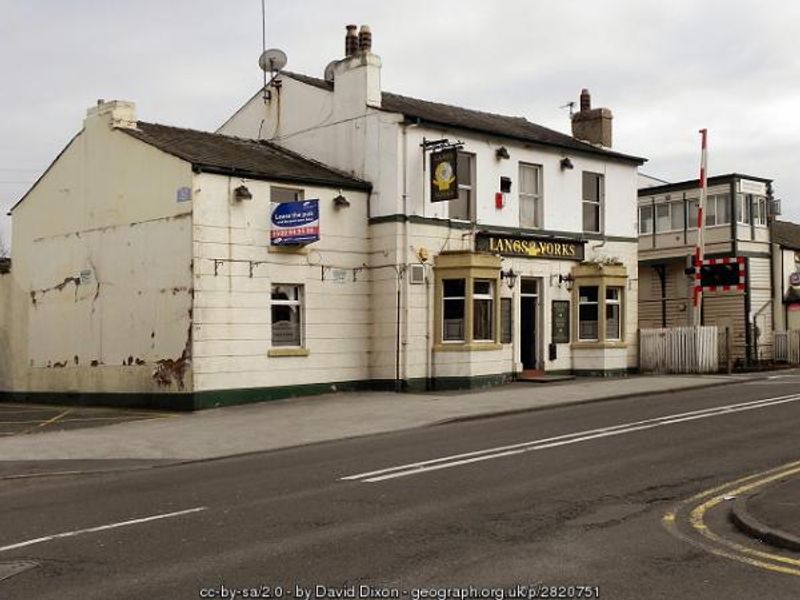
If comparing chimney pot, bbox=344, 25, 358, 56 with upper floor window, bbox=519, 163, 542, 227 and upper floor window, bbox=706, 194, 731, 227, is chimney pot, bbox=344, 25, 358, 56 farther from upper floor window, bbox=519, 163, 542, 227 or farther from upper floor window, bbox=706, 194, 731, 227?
upper floor window, bbox=706, 194, 731, 227

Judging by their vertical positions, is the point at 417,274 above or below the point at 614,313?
above

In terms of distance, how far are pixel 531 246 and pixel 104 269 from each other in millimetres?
11621

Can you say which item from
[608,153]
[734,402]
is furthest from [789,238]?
[734,402]

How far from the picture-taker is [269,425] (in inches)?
691

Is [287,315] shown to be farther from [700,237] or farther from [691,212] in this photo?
[691,212]

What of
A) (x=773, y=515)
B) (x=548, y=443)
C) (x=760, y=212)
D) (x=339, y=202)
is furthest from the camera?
(x=760, y=212)

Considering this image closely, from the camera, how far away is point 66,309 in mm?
24469

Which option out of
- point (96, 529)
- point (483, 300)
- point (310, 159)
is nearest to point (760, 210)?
point (483, 300)

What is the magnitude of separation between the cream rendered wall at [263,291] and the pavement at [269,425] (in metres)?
0.87

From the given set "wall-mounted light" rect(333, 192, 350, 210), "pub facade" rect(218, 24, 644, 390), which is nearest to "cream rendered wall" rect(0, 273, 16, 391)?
"pub facade" rect(218, 24, 644, 390)

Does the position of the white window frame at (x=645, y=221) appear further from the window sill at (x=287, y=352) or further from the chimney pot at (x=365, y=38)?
the window sill at (x=287, y=352)

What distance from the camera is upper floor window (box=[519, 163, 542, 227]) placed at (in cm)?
2630

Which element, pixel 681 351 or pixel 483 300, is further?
pixel 681 351

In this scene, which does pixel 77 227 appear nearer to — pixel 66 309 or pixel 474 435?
pixel 66 309
